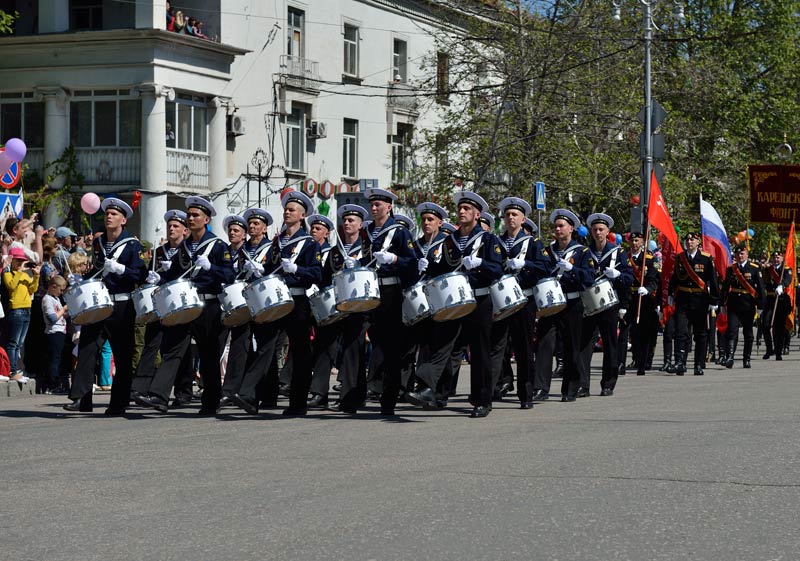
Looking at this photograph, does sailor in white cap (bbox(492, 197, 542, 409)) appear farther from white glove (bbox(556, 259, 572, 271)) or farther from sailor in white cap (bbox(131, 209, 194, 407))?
sailor in white cap (bbox(131, 209, 194, 407))

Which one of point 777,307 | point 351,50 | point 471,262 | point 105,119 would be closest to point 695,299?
point 777,307

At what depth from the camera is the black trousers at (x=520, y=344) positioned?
1421 centimetres

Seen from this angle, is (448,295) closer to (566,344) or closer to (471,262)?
(471,262)

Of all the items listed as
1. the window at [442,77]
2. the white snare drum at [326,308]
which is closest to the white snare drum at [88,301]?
the white snare drum at [326,308]

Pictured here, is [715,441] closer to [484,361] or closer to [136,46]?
[484,361]

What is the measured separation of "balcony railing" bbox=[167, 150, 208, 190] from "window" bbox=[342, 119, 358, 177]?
6809 mm

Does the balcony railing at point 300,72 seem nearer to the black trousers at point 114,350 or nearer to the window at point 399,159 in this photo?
the window at point 399,159

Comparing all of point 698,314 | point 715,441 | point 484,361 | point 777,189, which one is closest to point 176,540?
point 715,441

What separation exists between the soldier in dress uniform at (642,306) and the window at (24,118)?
2033cm

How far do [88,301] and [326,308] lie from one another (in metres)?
2.12

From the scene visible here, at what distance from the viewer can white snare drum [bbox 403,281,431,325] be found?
13.0 m

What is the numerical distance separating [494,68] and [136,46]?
9.11 metres

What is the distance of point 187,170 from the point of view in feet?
123

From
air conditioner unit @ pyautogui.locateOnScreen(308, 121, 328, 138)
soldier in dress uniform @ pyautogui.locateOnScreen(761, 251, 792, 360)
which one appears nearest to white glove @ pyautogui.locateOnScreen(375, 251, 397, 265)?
soldier in dress uniform @ pyautogui.locateOnScreen(761, 251, 792, 360)
